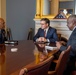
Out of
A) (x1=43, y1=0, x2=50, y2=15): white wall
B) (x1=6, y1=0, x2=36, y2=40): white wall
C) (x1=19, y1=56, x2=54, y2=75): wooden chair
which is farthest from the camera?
(x1=6, y1=0, x2=36, y2=40): white wall

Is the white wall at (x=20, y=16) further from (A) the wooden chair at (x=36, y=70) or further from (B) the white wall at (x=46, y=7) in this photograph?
(A) the wooden chair at (x=36, y=70)

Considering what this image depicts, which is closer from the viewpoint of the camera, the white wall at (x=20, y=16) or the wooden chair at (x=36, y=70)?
the wooden chair at (x=36, y=70)

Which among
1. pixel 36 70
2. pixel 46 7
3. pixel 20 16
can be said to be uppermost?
pixel 46 7

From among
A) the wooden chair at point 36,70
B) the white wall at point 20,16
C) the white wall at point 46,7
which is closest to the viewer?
the wooden chair at point 36,70

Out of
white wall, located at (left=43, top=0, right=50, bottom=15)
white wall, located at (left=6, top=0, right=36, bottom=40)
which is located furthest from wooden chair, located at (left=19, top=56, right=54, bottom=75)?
white wall, located at (left=6, top=0, right=36, bottom=40)

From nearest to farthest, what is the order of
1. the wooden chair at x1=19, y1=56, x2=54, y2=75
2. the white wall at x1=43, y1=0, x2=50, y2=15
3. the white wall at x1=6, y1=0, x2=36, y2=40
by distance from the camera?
the wooden chair at x1=19, y1=56, x2=54, y2=75 < the white wall at x1=43, y1=0, x2=50, y2=15 < the white wall at x1=6, y1=0, x2=36, y2=40

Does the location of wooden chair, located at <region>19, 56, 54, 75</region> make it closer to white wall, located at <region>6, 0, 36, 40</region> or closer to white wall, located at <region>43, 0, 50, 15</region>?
white wall, located at <region>43, 0, 50, 15</region>

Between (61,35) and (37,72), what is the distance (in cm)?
395

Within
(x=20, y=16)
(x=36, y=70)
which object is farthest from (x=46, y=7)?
(x=36, y=70)

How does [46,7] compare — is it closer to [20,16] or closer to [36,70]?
[20,16]

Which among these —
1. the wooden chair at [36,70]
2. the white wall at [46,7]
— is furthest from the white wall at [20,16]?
the wooden chair at [36,70]

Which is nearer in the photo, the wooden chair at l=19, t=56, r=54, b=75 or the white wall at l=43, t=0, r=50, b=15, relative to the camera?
the wooden chair at l=19, t=56, r=54, b=75

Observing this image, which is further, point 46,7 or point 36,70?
point 46,7

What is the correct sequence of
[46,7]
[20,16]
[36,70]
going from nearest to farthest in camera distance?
[36,70], [46,7], [20,16]
